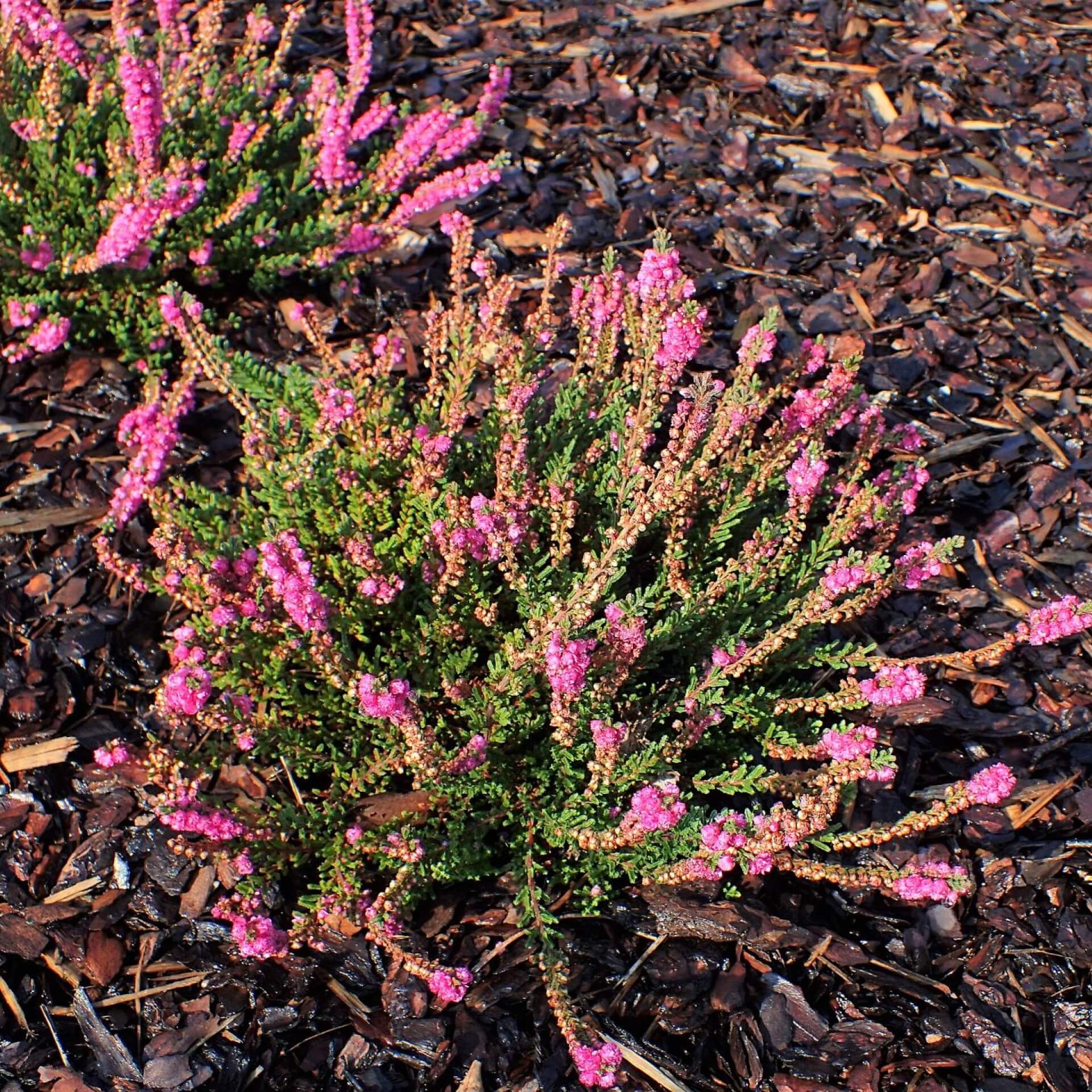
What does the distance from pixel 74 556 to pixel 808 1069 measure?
8.74 feet

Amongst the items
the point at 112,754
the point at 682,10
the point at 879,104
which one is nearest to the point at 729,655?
the point at 112,754

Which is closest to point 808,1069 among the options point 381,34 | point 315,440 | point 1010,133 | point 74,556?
point 315,440

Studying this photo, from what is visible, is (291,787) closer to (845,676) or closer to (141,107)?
(845,676)

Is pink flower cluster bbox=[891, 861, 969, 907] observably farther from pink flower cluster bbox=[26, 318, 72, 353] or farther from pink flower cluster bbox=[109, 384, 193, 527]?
pink flower cluster bbox=[26, 318, 72, 353]

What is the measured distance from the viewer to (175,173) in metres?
3.82

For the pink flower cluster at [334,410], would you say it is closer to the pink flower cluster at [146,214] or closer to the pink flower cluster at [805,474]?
the pink flower cluster at [146,214]

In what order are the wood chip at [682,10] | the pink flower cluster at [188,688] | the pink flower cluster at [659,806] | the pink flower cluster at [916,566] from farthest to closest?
the wood chip at [682,10] < the pink flower cluster at [916,566] < the pink flower cluster at [188,688] < the pink flower cluster at [659,806]

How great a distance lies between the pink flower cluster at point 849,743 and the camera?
245 cm

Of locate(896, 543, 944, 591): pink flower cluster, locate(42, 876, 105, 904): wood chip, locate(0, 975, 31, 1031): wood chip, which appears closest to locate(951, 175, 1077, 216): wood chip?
locate(896, 543, 944, 591): pink flower cluster

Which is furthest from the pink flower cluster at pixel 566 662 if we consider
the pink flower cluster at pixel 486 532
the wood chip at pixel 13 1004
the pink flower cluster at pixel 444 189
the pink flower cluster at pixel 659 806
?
the pink flower cluster at pixel 444 189

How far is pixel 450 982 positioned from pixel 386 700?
2.32 ft

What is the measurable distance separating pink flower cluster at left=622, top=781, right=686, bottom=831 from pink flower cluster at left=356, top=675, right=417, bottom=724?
510 millimetres

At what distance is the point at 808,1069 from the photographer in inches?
112

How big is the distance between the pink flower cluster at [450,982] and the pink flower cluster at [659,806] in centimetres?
60
